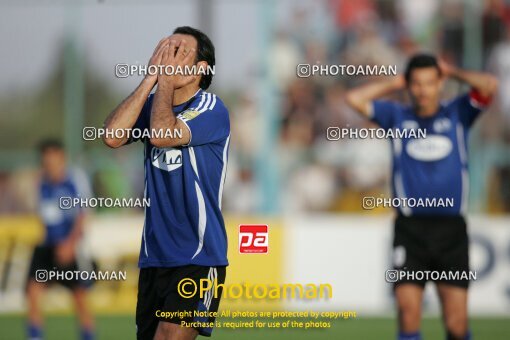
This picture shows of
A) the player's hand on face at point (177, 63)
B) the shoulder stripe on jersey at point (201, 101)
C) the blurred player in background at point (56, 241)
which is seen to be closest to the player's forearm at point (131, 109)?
the player's hand on face at point (177, 63)

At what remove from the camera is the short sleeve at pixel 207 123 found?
15.2 ft

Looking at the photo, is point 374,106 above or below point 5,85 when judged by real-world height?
below

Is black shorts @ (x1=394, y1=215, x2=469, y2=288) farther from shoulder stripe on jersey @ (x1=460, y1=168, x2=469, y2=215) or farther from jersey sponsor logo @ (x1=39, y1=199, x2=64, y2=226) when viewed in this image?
jersey sponsor logo @ (x1=39, y1=199, x2=64, y2=226)

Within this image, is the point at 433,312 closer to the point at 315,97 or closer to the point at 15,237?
the point at 315,97

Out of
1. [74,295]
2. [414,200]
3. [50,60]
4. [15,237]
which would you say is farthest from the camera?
[50,60]

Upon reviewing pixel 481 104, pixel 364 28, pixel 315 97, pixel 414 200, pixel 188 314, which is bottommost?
pixel 188 314

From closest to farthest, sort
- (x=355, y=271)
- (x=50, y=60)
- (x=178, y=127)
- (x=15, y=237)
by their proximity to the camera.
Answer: (x=178, y=127) < (x=355, y=271) < (x=15, y=237) < (x=50, y=60)

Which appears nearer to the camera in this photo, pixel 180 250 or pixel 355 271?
pixel 180 250

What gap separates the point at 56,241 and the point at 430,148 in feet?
14.1

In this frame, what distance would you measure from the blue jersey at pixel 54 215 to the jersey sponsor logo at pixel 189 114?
5201mm

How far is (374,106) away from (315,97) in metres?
5.06

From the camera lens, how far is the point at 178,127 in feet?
14.9

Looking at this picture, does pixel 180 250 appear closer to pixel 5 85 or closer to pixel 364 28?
pixel 364 28

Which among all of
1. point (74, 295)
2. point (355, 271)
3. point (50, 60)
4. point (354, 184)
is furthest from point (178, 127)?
point (50, 60)
